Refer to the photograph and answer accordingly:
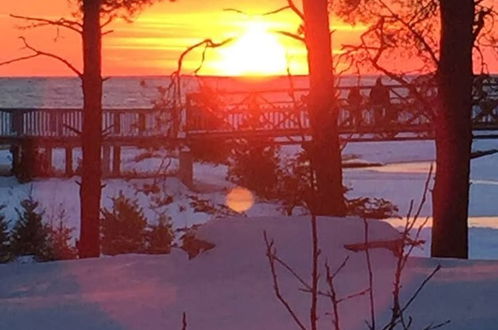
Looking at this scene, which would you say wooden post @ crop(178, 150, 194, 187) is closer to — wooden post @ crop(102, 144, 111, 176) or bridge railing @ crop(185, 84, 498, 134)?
bridge railing @ crop(185, 84, 498, 134)

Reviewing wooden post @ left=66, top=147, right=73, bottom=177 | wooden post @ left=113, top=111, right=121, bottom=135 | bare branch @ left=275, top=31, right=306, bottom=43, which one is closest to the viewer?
bare branch @ left=275, top=31, right=306, bottom=43

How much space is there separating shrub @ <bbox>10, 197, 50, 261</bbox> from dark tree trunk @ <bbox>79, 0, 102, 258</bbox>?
187 centimetres

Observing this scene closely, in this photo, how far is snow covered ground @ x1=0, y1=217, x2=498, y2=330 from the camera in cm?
678

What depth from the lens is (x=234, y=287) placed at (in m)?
7.79

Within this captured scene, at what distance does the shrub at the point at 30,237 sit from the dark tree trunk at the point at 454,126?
6034 millimetres

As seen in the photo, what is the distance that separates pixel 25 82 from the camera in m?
128

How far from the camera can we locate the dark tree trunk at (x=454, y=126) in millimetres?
11359

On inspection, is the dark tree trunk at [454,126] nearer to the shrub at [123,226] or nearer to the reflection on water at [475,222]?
the shrub at [123,226]

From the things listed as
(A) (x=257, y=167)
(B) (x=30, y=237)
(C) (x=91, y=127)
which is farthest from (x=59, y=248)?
(A) (x=257, y=167)

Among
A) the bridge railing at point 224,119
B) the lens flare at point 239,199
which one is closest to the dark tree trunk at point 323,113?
the lens flare at point 239,199

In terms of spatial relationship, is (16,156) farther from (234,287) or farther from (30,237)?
(234,287)

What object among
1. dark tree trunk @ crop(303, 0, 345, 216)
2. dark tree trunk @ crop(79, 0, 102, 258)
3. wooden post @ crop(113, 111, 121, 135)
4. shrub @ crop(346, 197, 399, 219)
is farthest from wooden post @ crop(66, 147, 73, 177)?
dark tree trunk @ crop(303, 0, 345, 216)

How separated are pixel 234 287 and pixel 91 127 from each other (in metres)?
6.13

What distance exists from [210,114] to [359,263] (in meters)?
18.4
